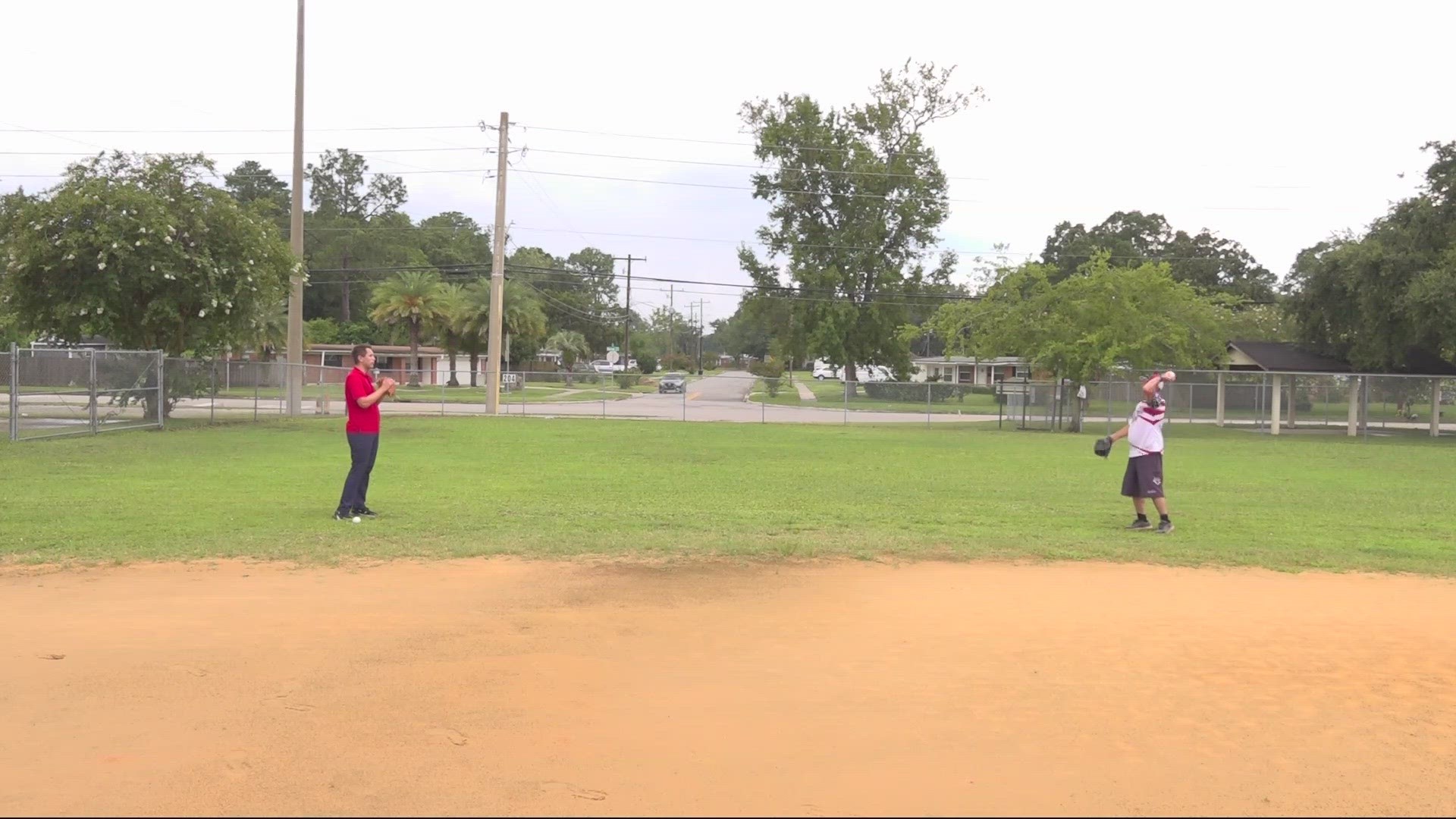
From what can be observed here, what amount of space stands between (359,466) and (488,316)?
59.3 m

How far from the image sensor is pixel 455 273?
314 feet

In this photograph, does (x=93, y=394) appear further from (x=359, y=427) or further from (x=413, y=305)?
(x=413, y=305)

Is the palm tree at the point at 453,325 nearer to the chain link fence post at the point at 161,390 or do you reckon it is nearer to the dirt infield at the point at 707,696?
the chain link fence post at the point at 161,390

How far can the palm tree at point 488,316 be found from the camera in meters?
68.5

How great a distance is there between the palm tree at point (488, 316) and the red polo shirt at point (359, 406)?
56601mm

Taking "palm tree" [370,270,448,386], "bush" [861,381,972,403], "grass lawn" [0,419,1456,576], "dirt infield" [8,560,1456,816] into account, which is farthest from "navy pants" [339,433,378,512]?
"palm tree" [370,270,448,386]

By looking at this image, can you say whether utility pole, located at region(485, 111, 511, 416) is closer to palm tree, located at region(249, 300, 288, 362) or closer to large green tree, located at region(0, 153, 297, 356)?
large green tree, located at region(0, 153, 297, 356)

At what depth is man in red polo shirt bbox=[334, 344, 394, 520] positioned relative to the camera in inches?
448

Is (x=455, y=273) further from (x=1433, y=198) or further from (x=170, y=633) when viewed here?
(x=170, y=633)

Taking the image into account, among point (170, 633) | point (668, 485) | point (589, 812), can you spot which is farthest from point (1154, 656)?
point (668, 485)

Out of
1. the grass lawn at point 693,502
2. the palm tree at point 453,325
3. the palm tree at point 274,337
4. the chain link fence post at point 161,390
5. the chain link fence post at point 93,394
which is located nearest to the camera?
the grass lawn at point 693,502

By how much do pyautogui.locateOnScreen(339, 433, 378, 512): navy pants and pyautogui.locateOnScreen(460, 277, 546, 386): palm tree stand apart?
56.7 m

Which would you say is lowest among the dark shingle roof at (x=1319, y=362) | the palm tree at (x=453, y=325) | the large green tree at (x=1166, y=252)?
the dark shingle roof at (x=1319, y=362)

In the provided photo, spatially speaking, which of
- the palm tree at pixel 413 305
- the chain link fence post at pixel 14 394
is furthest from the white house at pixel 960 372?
the chain link fence post at pixel 14 394
